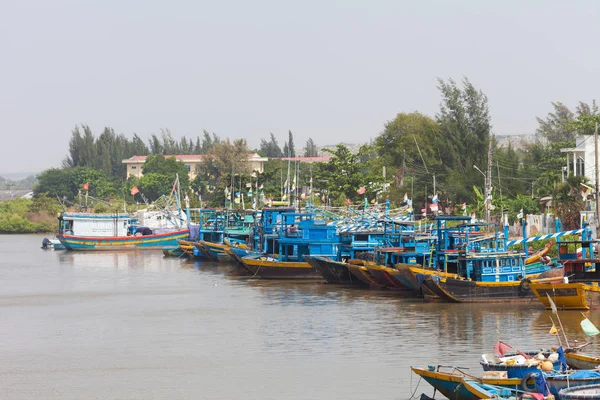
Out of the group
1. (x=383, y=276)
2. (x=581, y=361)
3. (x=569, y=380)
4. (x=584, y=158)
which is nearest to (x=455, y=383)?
(x=569, y=380)

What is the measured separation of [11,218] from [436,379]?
118574 millimetres

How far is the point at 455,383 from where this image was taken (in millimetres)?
21203

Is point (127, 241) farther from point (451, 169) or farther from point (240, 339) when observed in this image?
point (240, 339)

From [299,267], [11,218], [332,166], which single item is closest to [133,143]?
[11,218]

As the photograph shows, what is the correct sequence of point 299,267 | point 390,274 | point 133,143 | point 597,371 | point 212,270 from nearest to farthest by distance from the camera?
point 597,371 < point 390,274 < point 299,267 < point 212,270 < point 133,143

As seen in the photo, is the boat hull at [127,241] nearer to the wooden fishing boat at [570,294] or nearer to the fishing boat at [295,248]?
the fishing boat at [295,248]

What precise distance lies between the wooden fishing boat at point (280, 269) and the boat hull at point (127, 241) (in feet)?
108

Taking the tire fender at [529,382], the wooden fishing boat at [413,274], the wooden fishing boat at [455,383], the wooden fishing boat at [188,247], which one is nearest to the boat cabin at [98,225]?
the wooden fishing boat at [188,247]

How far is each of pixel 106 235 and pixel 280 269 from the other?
127 feet

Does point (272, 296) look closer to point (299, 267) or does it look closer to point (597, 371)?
point (299, 267)

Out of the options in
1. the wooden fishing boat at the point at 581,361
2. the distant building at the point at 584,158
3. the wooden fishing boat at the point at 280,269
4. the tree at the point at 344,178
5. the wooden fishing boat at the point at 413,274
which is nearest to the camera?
the wooden fishing boat at the point at 581,361

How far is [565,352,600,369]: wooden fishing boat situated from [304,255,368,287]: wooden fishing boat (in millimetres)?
25750

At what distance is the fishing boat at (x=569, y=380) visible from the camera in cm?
2064

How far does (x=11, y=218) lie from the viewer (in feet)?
437
